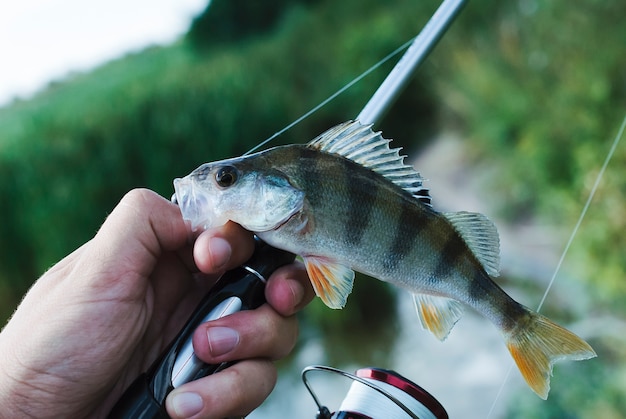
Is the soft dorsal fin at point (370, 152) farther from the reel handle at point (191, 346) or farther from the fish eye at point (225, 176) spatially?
the reel handle at point (191, 346)

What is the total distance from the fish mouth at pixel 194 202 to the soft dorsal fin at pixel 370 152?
0.21 metres

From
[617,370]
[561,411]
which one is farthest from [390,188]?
[617,370]

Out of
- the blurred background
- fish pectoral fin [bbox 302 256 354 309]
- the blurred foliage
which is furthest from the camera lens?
the blurred foliage

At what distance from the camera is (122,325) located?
1.30 meters


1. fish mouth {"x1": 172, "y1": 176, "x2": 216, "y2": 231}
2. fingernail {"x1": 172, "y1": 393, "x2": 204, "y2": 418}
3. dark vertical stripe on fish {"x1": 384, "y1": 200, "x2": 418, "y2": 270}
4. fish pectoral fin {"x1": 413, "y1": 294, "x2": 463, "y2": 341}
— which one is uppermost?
fish mouth {"x1": 172, "y1": 176, "x2": 216, "y2": 231}

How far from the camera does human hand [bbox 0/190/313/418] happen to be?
1.21m

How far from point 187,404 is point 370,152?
0.57 metres

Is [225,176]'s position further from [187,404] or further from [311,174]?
[187,404]

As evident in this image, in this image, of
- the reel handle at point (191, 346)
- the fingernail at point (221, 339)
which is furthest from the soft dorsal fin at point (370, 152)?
the fingernail at point (221, 339)

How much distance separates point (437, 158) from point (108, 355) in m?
5.68

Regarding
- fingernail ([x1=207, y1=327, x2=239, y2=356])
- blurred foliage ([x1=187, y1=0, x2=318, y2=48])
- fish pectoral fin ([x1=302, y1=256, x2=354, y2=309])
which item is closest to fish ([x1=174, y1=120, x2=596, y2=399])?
fish pectoral fin ([x1=302, y1=256, x2=354, y2=309])

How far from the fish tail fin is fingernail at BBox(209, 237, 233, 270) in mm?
555

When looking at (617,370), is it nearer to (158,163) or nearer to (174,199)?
(174,199)

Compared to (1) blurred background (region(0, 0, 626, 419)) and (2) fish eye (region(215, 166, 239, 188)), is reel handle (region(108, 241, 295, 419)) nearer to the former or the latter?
(2) fish eye (region(215, 166, 239, 188))
